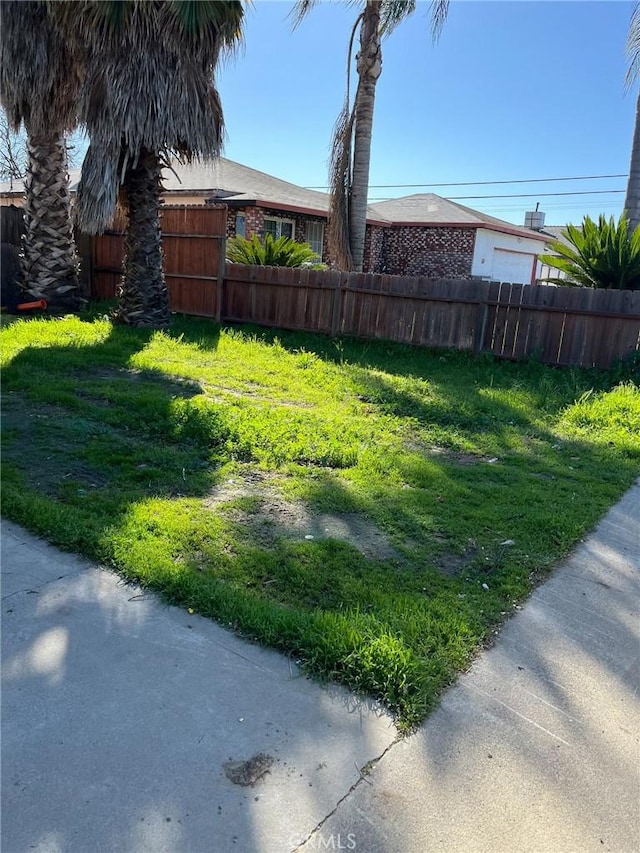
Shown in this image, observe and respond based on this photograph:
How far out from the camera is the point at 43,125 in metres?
11.3

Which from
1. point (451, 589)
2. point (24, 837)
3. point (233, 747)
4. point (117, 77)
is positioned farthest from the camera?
point (117, 77)

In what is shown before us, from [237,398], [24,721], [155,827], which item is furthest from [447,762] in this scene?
[237,398]

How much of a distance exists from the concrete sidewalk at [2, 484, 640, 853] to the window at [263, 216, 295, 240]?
54.6 ft

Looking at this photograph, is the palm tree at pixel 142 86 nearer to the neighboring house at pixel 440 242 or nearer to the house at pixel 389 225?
the house at pixel 389 225

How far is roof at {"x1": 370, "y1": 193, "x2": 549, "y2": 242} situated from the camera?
2170 centimetres

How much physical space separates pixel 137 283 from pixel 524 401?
6.96m

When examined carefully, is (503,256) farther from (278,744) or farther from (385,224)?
(278,744)

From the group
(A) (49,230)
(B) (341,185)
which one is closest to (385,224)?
(B) (341,185)

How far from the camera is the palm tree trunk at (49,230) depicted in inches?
470

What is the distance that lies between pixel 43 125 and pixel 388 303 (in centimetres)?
694

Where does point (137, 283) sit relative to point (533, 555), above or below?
above

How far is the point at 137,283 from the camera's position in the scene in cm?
1106

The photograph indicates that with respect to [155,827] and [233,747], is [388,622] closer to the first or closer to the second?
[233,747]

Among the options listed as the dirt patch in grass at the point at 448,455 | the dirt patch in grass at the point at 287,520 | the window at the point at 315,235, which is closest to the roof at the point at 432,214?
the window at the point at 315,235
